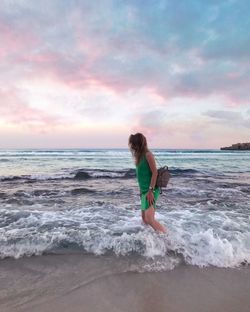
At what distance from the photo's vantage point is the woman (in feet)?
16.4

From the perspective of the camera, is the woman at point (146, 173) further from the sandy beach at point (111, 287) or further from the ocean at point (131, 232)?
the sandy beach at point (111, 287)

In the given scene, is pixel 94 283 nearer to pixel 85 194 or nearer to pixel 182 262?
pixel 182 262

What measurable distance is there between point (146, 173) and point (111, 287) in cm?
203

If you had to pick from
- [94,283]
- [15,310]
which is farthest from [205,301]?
[15,310]

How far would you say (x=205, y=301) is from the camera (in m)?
3.26

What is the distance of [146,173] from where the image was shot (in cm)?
511

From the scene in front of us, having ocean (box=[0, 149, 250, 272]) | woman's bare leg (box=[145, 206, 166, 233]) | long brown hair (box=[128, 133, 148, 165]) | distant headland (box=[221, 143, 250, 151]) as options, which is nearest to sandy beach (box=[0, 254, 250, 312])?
ocean (box=[0, 149, 250, 272])

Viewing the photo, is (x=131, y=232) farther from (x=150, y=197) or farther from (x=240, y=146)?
(x=240, y=146)

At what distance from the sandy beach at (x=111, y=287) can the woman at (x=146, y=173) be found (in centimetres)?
99

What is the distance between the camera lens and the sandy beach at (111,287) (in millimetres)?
→ 3156

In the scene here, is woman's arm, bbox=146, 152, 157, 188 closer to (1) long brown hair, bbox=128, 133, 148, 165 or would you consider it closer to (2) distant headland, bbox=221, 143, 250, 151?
(1) long brown hair, bbox=128, 133, 148, 165

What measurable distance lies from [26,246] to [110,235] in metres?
1.36

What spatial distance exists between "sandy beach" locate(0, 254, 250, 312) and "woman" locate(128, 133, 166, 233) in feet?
3.26

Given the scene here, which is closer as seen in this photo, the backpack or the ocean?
the ocean
